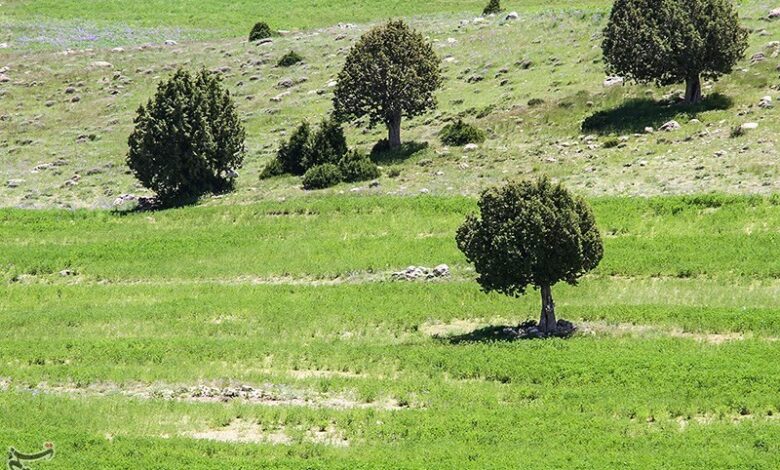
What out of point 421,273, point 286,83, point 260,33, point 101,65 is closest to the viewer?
point 421,273

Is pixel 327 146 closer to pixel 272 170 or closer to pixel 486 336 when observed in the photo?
pixel 272 170

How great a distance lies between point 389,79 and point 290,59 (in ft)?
103

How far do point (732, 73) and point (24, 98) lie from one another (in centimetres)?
6765

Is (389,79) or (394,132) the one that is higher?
(389,79)

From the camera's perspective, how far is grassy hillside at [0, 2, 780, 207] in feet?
189

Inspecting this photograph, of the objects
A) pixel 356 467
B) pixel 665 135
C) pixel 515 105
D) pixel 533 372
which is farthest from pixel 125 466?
pixel 515 105

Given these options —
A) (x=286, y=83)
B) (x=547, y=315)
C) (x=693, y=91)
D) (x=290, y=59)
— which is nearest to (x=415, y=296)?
(x=547, y=315)

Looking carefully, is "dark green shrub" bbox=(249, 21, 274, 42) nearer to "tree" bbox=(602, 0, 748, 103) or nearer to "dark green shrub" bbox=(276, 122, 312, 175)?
"dark green shrub" bbox=(276, 122, 312, 175)

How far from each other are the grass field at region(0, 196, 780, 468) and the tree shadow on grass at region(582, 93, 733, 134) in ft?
41.4

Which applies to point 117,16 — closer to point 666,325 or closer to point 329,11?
point 329,11

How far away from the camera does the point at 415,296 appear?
43.5 metres

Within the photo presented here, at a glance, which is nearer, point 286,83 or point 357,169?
point 357,169

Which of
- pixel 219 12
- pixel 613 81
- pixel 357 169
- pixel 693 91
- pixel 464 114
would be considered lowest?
pixel 357 169

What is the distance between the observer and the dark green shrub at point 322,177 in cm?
6344
